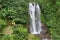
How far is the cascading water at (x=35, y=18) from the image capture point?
680 inches

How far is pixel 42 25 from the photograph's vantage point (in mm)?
17484

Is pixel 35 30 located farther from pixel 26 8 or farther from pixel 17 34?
pixel 17 34

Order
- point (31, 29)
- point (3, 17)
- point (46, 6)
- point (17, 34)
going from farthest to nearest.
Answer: point (46, 6)
point (31, 29)
point (3, 17)
point (17, 34)

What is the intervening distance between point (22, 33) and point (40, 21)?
3.82 meters

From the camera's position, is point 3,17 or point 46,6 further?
point 46,6

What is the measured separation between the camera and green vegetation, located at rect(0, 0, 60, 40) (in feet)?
47.1

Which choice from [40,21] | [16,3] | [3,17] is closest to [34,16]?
[40,21]

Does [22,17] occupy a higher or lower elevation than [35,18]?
higher

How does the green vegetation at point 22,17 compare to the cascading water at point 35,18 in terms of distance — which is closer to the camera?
the green vegetation at point 22,17

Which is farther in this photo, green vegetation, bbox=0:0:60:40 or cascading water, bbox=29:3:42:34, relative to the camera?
cascading water, bbox=29:3:42:34

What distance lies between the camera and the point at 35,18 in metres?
17.9

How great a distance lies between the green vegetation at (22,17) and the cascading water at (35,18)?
0.43 meters

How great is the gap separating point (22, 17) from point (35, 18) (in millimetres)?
1825

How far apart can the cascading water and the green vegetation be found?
0.43m
